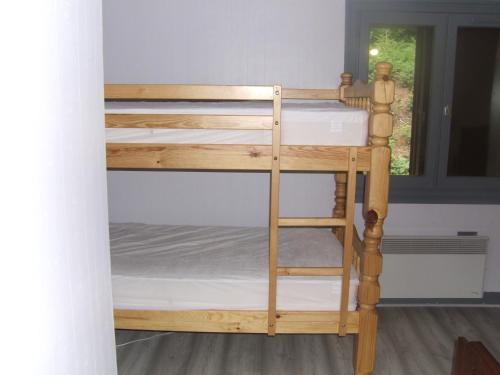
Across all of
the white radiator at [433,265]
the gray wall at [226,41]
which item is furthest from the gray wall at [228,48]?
the white radiator at [433,265]

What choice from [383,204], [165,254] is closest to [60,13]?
[383,204]

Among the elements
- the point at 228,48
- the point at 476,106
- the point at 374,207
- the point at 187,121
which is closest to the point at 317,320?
the point at 374,207

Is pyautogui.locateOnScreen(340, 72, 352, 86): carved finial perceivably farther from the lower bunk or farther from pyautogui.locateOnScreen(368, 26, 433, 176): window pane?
the lower bunk

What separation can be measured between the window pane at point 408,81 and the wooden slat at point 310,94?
36 centimetres

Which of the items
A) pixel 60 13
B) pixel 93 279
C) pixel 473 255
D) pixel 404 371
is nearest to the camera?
pixel 60 13

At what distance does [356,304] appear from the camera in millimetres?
2119

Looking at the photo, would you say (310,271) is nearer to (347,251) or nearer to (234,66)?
(347,251)

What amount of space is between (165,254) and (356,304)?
96 cm

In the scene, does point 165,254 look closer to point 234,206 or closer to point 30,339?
point 234,206

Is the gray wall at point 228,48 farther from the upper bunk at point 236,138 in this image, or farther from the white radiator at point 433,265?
the upper bunk at point 236,138

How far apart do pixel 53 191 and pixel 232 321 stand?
1534 mm

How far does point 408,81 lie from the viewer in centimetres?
319

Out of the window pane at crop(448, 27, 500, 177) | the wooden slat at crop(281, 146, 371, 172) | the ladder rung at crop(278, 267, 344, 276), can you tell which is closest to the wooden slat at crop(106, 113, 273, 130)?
the wooden slat at crop(281, 146, 371, 172)

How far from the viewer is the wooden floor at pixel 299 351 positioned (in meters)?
2.33
